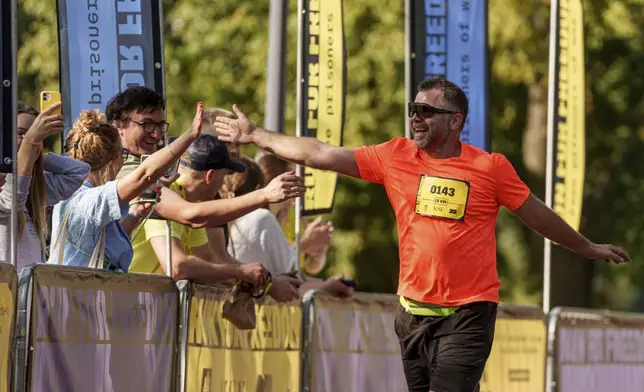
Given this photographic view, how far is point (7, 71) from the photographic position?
8438mm

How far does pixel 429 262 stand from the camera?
352 inches

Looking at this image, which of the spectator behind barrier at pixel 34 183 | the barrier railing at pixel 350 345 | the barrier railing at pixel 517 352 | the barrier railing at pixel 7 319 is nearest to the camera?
the barrier railing at pixel 7 319

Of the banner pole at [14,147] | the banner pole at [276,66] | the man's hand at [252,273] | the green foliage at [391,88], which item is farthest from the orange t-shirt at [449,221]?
the green foliage at [391,88]

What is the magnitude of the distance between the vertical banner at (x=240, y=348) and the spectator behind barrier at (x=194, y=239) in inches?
4.7

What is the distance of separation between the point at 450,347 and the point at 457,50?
6340mm

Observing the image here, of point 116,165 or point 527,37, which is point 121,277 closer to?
point 116,165

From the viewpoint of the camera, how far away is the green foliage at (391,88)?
87.9 feet

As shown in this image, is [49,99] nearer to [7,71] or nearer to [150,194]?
[7,71]

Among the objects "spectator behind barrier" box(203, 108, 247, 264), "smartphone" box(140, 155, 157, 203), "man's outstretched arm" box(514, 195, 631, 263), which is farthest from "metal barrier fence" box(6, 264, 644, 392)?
"man's outstretched arm" box(514, 195, 631, 263)

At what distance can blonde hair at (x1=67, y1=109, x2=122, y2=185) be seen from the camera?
8633mm

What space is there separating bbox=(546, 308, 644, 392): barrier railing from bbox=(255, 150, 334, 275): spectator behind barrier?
6.48 feet

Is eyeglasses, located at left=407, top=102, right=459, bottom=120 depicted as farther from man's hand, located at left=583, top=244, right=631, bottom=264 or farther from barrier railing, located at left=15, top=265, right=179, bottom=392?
barrier railing, located at left=15, top=265, right=179, bottom=392

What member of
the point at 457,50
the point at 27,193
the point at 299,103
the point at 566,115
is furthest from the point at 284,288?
the point at 566,115

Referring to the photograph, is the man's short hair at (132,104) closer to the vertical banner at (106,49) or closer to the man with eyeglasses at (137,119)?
the man with eyeglasses at (137,119)
